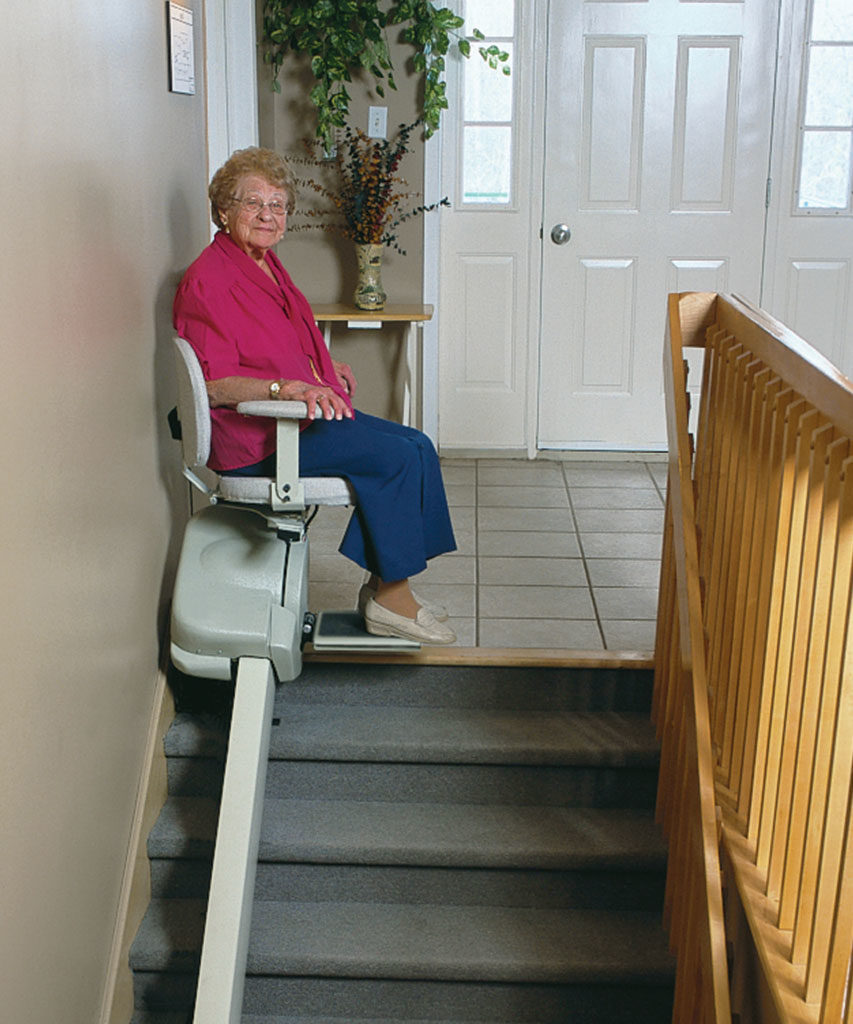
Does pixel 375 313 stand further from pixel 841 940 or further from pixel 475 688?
pixel 841 940

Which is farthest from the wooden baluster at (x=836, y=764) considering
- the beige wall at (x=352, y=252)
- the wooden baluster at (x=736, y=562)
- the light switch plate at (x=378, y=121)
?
the light switch plate at (x=378, y=121)

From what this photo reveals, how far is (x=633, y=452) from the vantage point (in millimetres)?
5133

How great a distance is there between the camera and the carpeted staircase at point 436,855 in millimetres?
2705

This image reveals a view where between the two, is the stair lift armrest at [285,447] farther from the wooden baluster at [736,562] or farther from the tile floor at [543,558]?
the wooden baluster at [736,562]

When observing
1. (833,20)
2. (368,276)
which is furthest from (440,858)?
(833,20)

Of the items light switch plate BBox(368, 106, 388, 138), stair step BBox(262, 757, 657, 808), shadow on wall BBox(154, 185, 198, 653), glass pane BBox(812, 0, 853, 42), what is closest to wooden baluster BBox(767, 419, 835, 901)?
stair step BBox(262, 757, 657, 808)

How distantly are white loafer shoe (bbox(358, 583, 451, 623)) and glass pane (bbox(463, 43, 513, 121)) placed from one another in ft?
7.23

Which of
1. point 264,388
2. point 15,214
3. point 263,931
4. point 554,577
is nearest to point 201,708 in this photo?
point 263,931

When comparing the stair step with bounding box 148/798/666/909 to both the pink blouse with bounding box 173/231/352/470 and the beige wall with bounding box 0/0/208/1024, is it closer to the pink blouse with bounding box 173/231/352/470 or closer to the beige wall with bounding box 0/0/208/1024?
the beige wall with bounding box 0/0/208/1024

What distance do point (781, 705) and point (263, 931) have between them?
1.37 metres

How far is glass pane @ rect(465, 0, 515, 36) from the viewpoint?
15.4 ft

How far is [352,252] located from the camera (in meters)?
4.84

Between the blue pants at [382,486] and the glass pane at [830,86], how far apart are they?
272cm

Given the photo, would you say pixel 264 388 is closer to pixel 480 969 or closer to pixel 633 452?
pixel 480 969
